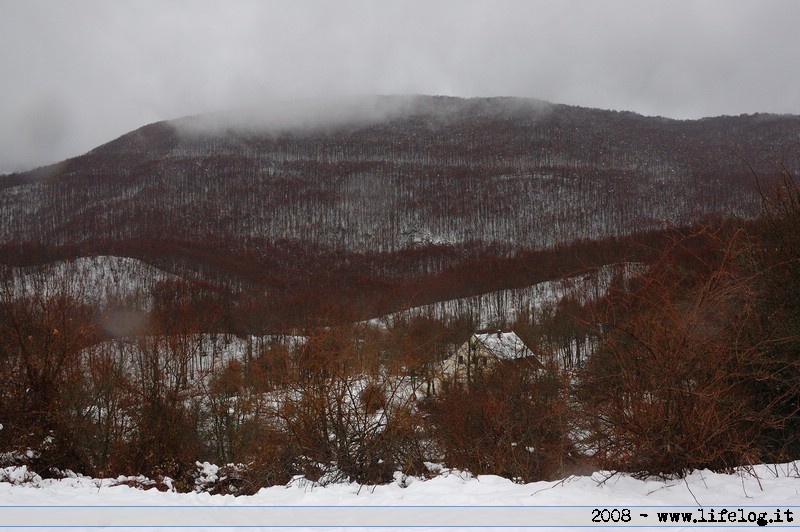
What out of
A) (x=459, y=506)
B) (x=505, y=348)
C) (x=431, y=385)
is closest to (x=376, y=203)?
(x=505, y=348)

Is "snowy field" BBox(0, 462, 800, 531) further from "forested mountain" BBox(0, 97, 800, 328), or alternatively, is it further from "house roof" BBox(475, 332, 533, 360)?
"forested mountain" BBox(0, 97, 800, 328)

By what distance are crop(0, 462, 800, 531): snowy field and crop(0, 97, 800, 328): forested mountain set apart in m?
116

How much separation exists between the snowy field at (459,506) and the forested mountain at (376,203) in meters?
116

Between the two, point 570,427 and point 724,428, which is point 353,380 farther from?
point 724,428

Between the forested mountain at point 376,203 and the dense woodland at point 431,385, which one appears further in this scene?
the forested mountain at point 376,203

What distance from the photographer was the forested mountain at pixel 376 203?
473 feet

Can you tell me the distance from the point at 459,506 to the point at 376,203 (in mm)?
177752

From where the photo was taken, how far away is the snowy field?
525 centimetres

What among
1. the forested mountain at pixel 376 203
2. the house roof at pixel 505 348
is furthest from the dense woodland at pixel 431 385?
the forested mountain at pixel 376 203

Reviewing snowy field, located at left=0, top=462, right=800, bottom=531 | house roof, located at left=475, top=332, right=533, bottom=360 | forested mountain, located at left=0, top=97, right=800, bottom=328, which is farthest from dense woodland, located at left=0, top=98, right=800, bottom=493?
forested mountain, located at left=0, top=97, right=800, bottom=328

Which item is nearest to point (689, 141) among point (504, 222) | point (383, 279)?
point (504, 222)

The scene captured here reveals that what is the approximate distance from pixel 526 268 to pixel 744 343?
10784 centimetres

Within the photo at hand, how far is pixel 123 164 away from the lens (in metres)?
195

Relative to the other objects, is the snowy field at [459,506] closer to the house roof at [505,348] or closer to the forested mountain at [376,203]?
the house roof at [505,348]
